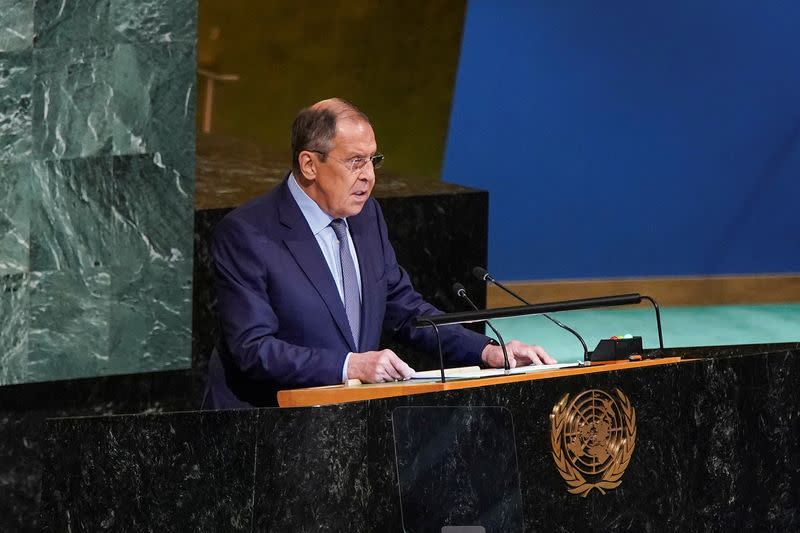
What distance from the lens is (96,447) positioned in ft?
11.2

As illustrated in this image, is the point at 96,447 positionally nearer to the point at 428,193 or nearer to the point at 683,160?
the point at 428,193

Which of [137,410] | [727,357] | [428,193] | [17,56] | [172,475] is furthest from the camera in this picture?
[428,193]

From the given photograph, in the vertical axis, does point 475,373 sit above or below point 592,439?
above

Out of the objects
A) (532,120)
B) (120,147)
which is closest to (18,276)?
(120,147)

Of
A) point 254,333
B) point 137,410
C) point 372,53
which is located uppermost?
point 372,53

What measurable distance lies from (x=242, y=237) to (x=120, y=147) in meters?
1.03

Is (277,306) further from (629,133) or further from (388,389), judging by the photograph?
(629,133)

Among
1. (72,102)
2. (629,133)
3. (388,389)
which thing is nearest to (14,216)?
(72,102)

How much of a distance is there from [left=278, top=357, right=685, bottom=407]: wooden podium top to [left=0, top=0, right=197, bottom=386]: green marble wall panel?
161 cm

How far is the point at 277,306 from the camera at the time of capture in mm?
4180

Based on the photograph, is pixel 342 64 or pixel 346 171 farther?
pixel 342 64

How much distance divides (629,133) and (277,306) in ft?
19.3

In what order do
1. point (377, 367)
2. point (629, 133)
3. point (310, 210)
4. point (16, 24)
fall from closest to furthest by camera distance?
point (377, 367) < point (310, 210) < point (16, 24) < point (629, 133)

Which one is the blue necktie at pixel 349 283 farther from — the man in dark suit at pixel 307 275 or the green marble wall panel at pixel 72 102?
the green marble wall panel at pixel 72 102
